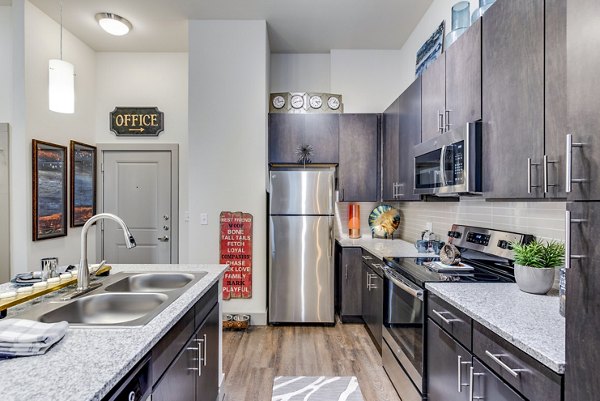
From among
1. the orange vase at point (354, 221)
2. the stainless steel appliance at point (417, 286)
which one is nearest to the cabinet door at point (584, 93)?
the stainless steel appliance at point (417, 286)

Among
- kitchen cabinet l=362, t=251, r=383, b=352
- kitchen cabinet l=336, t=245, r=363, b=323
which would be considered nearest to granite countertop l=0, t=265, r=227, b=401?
kitchen cabinet l=362, t=251, r=383, b=352

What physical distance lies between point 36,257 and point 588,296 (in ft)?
13.2

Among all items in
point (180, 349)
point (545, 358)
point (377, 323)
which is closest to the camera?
point (545, 358)

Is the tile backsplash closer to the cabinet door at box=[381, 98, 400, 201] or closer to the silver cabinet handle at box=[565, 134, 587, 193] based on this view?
the cabinet door at box=[381, 98, 400, 201]

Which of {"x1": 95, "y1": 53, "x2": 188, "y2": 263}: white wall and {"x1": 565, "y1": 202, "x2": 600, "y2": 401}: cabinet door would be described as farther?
{"x1": 95, "y1": 53, "x2": 188, "y2": 263}: white wall

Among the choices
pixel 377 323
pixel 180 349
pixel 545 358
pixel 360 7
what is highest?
pixel 360 7

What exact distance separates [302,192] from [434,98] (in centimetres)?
158

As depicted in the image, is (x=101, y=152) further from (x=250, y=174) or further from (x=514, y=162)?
(x=514, y=162)

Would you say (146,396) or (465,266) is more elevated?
(465,266)

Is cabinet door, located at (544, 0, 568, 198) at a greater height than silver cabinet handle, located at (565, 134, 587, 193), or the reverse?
cabinet door, located at (544, 0, 568, 198)

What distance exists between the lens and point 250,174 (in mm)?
3484

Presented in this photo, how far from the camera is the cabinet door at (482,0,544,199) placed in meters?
1.33

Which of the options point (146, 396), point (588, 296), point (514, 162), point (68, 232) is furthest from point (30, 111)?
point (588, 296)

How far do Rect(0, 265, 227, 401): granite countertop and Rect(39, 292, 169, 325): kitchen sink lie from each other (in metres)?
0.38
